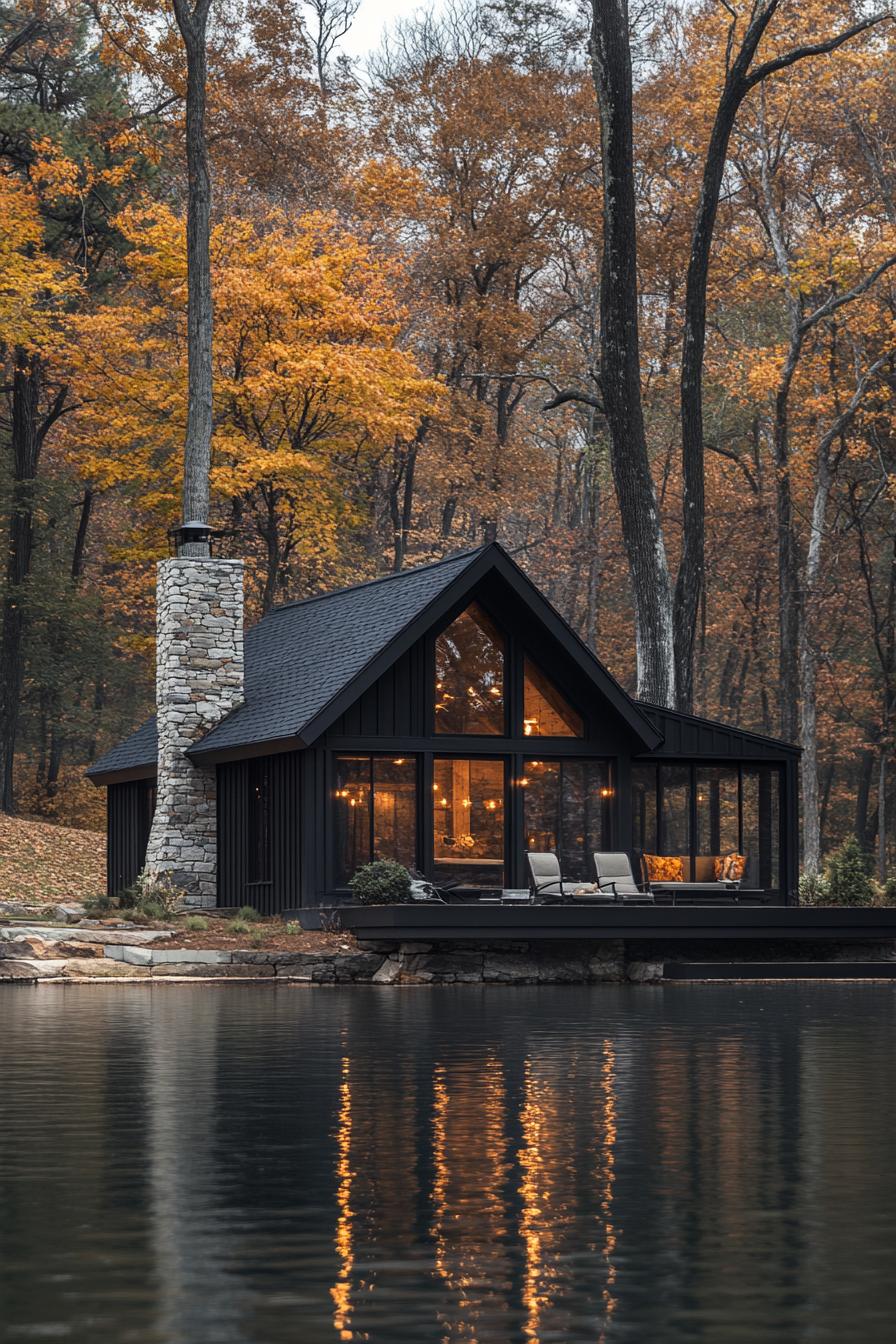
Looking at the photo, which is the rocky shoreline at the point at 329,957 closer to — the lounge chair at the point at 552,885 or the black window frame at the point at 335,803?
the lounge chair at the point at 552,885

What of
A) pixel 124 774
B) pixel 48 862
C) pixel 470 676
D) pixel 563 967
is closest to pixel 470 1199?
pixel 563 967

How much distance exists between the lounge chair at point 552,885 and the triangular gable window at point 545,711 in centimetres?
209

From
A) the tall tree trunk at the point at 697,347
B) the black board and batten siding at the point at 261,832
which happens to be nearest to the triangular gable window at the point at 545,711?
the black board and batten siding at the point at 261,832

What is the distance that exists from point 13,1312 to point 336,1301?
941 millimetres

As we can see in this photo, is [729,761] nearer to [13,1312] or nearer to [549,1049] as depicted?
[549,1049]

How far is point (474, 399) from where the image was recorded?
148 ft

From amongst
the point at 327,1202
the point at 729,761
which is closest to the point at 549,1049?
the point at 327,1202

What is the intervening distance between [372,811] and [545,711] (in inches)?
118

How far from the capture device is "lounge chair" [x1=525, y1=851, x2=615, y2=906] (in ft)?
81.5

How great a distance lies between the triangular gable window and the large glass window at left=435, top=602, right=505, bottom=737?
0.42 meters

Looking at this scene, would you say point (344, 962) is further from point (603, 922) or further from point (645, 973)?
point (645, 973)

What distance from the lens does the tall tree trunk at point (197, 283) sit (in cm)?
3123

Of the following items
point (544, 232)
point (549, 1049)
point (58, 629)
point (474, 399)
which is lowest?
point (549, 1049)

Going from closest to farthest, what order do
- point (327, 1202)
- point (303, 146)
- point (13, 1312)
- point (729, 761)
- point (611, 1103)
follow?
point (13, 1312) < point (327, 1202) < point (611, 1103) < point (729, 761) < point (303, 146)
